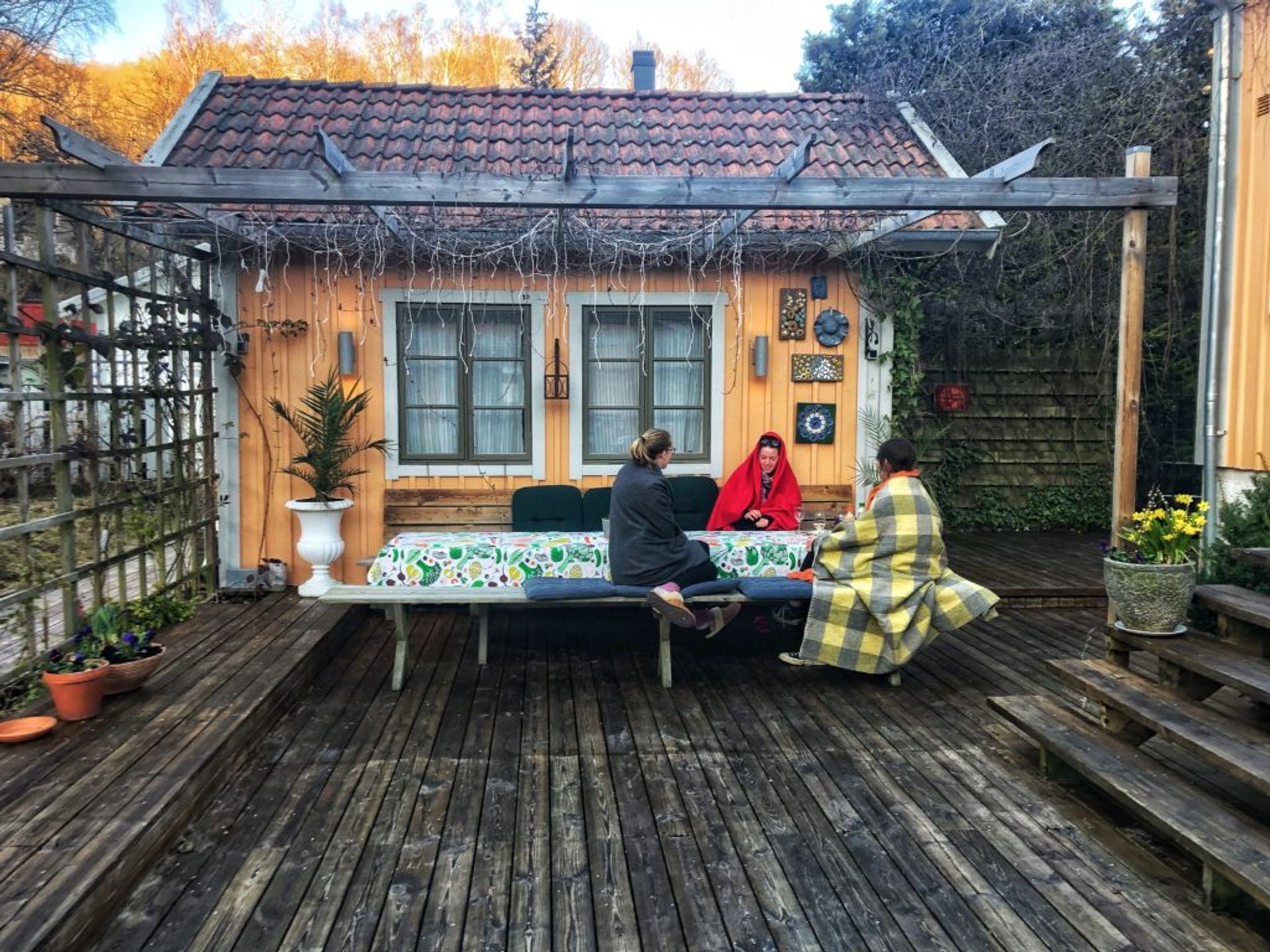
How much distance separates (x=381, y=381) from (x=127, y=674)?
301 cm

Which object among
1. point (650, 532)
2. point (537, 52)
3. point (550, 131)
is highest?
point (537, 52)

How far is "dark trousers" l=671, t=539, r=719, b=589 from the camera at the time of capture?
493 centimetres

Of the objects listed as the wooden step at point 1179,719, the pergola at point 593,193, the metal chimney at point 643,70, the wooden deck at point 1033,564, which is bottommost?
the wooden deck at point 1033,564

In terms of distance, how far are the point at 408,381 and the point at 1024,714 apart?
4.68m

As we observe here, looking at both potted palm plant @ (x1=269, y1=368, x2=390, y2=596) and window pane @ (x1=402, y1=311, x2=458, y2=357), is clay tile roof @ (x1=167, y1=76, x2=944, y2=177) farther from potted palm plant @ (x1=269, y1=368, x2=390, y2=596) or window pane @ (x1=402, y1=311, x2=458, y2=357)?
potted palm plant @ (x1=269, y1=368, x2=390, y2=596)

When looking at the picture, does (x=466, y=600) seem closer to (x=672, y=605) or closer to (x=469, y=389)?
(x=672, y=605)

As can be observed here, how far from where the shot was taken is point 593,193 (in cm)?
435

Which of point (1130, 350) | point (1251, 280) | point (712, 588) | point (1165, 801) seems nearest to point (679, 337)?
point (712, 588)

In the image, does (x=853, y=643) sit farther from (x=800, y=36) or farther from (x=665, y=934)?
(x=800, y=36)

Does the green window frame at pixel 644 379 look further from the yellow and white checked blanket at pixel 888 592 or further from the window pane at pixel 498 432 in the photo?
the yellow and white checked blanket at pixel 888 592

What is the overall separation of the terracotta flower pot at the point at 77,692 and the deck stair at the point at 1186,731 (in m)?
3.82

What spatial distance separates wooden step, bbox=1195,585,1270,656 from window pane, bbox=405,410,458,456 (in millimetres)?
4788

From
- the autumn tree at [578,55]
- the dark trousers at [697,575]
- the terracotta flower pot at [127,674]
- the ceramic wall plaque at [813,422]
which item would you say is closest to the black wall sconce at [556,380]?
the ceramic wall plaque at [813,422]

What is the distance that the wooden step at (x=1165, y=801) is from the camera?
2584 millimetres
